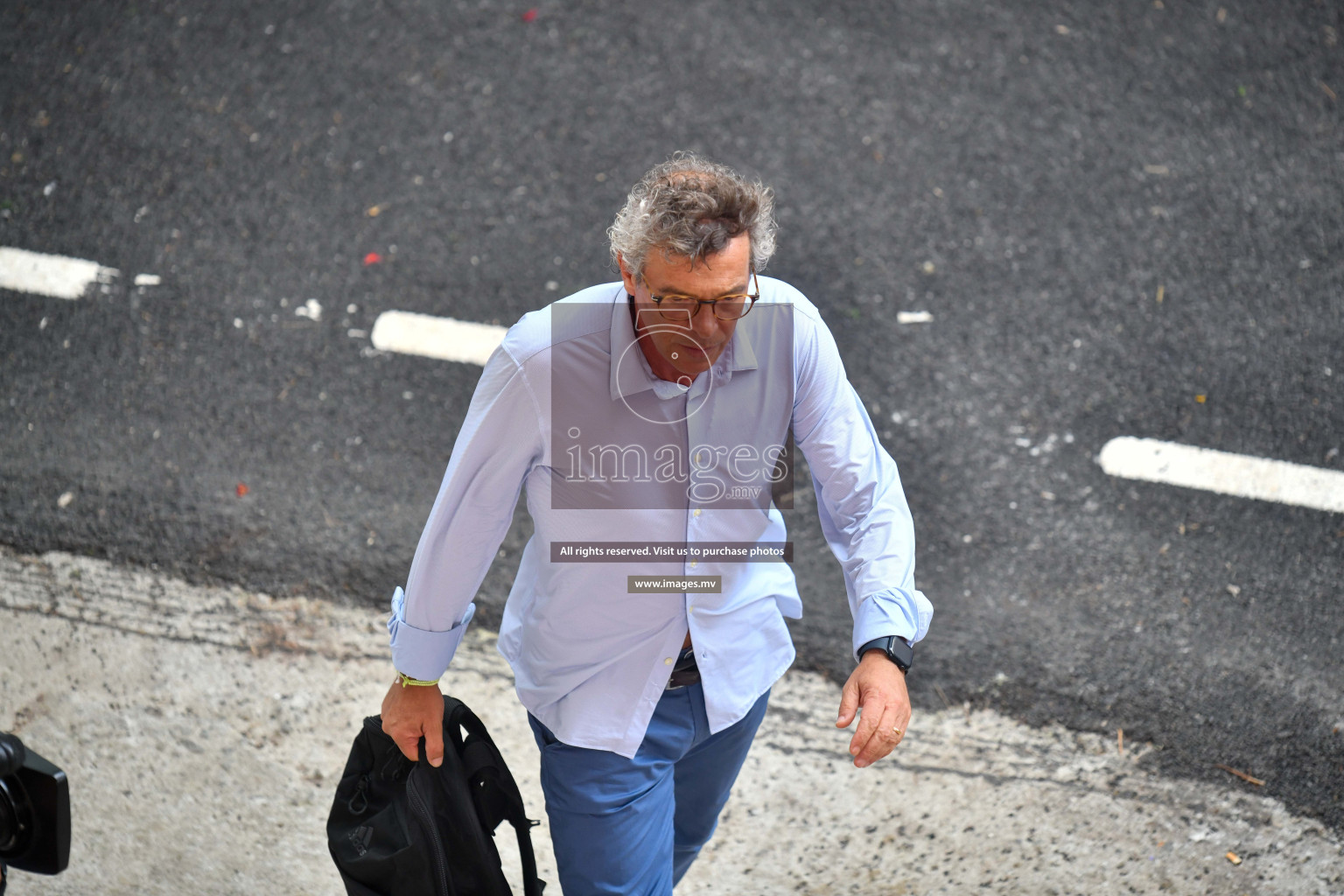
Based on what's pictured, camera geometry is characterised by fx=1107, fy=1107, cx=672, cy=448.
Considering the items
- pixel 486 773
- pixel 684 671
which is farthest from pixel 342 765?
pixel 684 671

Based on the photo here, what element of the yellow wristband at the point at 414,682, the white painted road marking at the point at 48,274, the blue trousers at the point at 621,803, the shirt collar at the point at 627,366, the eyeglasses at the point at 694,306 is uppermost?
the eyeglasses at the point at 694,306

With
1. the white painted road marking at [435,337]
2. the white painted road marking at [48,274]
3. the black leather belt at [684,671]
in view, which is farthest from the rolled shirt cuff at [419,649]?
the white painted road marking at [48,274]

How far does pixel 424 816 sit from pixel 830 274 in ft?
10.2

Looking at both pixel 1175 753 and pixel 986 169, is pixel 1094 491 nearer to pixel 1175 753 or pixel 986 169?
pixel 1175 753

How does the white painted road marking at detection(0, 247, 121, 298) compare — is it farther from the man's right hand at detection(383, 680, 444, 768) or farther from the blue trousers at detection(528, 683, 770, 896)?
the blue trousers at detection(528, 683, 770, 896)

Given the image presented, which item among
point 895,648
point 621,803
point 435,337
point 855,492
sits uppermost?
point 855,492

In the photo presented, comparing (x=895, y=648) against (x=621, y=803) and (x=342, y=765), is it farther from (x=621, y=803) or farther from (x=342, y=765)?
(x=342, y=765)

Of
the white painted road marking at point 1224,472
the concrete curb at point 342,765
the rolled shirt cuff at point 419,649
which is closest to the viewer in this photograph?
the rolled shirt cuff at point 419,649

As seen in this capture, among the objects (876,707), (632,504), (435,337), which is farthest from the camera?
(435,337)

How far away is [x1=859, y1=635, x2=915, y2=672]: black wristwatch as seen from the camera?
2324mm

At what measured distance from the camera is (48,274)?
15.8 feet

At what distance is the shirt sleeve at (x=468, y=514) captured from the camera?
226 cm

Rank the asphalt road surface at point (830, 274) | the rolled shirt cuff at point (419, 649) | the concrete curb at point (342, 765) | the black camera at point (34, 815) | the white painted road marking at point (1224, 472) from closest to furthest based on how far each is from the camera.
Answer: the black camera at point (34, 815), the rolled shirt cuff at point (419, 649), the concrete curb at point (342, 765), the asphalt road surface at point (830, 274), the white painted road marking at point (1224, 472)

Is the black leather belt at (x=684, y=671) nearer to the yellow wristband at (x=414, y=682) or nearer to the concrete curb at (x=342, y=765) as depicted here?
the yellow wristband at (x=414, y=682)
